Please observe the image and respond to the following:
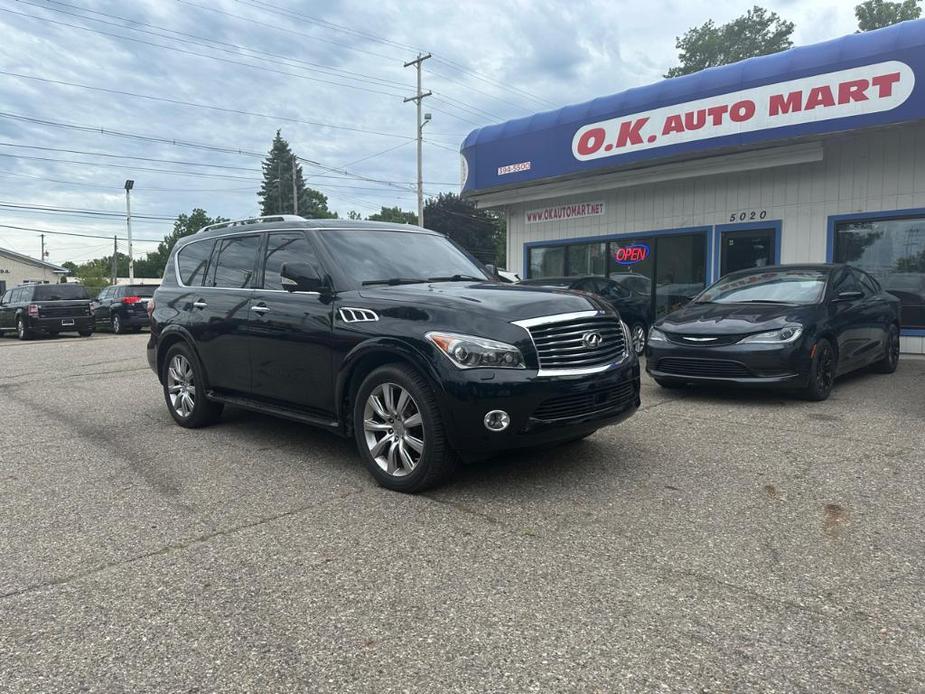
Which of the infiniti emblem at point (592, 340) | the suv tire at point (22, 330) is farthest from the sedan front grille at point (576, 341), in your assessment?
the suv tire at point (22, 330)

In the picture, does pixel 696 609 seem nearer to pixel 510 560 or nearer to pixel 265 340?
pixel 510 560

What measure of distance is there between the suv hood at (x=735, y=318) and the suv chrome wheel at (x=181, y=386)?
5.10 m

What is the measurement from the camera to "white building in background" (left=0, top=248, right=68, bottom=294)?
2352 inches

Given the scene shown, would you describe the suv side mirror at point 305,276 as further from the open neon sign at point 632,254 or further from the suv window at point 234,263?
the open neon sign at point 632,254

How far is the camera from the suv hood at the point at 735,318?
7.21 metres

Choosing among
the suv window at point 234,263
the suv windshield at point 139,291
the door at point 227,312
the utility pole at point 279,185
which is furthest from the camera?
the utility pole at point 279,185

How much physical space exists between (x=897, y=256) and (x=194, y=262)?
1113 cm

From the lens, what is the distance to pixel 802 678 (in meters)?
2.35

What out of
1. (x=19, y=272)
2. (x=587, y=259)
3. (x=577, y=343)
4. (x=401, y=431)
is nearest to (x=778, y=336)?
(x=577, y=343)

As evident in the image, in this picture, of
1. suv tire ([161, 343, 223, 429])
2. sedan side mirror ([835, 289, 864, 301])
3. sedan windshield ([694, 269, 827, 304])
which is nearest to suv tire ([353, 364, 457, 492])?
suv tire ([161, 343, 223, 429])

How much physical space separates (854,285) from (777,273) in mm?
941

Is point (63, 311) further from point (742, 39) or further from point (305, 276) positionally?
point (742, 39)

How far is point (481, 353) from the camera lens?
4082mm

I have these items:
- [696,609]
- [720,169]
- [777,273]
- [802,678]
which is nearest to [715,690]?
[802,678]
